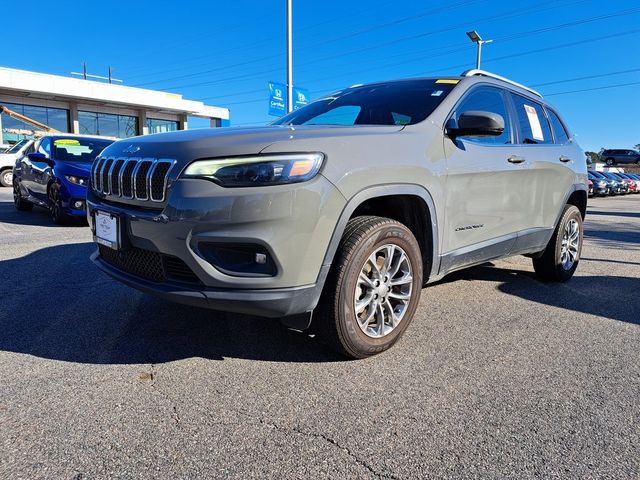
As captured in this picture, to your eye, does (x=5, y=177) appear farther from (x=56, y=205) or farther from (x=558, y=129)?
(x=558, y=129)

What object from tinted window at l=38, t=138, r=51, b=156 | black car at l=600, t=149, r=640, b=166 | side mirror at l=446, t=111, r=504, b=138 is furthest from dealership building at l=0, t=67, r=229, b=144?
black car at l=600, t=149, r=640, b=166

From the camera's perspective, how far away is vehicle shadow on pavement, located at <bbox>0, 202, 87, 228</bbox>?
324 inches

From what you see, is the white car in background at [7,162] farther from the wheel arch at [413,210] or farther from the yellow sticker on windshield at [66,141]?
the wheel arch at [413,210]

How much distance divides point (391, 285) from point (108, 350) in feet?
5.72

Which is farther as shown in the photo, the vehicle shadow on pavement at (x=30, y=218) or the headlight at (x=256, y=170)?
the vehicle shadow on pavement at (x=30, y=218)

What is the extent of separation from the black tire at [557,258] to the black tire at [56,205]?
6.96 metres

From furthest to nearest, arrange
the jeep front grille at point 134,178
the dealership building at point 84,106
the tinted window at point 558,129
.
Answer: the dealership building at point 84,106, the tinted window at point 558,129, the jeep front grille at point 134,178

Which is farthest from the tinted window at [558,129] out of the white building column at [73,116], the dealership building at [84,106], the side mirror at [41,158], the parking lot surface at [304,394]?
the white building column at [73,116]

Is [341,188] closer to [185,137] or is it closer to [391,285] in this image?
[391,285]

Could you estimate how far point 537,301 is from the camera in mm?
4254

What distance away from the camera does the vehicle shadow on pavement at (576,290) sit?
13.4 feet

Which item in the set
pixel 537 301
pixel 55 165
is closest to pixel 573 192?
pixel 537 301

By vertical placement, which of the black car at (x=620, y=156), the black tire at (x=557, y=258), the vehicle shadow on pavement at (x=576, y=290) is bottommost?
the vehicle shadow on pavement at (x=576, y=290)

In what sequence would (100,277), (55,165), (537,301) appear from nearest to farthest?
(537,301)
(100,277)
(55,165)
